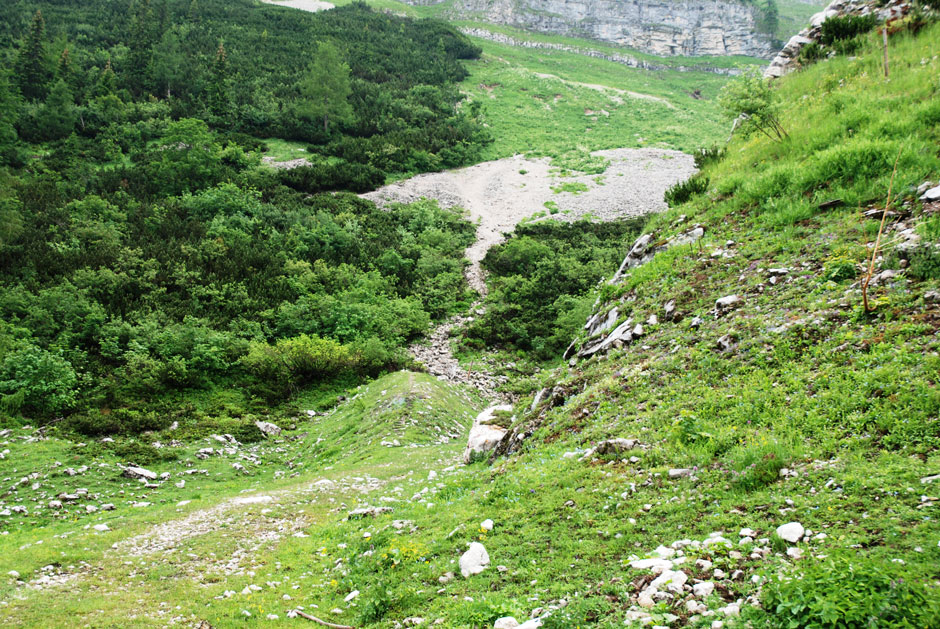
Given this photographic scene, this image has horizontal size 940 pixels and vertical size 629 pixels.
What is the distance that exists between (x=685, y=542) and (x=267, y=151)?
2220 inches

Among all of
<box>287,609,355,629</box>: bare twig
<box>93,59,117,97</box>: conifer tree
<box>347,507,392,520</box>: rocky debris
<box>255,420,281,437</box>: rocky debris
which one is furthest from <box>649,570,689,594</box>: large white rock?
<box>93,59,117,97</box>: conifer tree

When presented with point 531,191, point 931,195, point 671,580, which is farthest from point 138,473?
point 531,191

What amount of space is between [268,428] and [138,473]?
4.90m

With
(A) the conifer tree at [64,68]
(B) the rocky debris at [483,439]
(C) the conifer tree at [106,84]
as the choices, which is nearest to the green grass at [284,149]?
(C) the conifer tree at [106,84]

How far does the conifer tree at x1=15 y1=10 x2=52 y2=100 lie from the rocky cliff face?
9718 cm

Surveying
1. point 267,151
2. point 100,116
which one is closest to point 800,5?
point 267,151

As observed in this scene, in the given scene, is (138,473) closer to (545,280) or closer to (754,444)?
(754,444)

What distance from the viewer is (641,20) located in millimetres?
132000

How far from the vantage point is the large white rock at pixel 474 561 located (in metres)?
5.75

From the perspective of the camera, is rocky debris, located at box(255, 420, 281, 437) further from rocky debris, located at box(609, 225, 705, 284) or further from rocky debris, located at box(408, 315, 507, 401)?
rocky debris, located at box(609, 225, 705, 284)

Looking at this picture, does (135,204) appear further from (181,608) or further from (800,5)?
(800,5)

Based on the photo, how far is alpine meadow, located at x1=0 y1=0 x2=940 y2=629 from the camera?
465 centimetres

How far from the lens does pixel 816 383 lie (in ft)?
20.0

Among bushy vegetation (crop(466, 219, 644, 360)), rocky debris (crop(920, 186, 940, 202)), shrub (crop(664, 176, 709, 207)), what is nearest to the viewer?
rocky debris (crop(920, 186, 940, 202))
